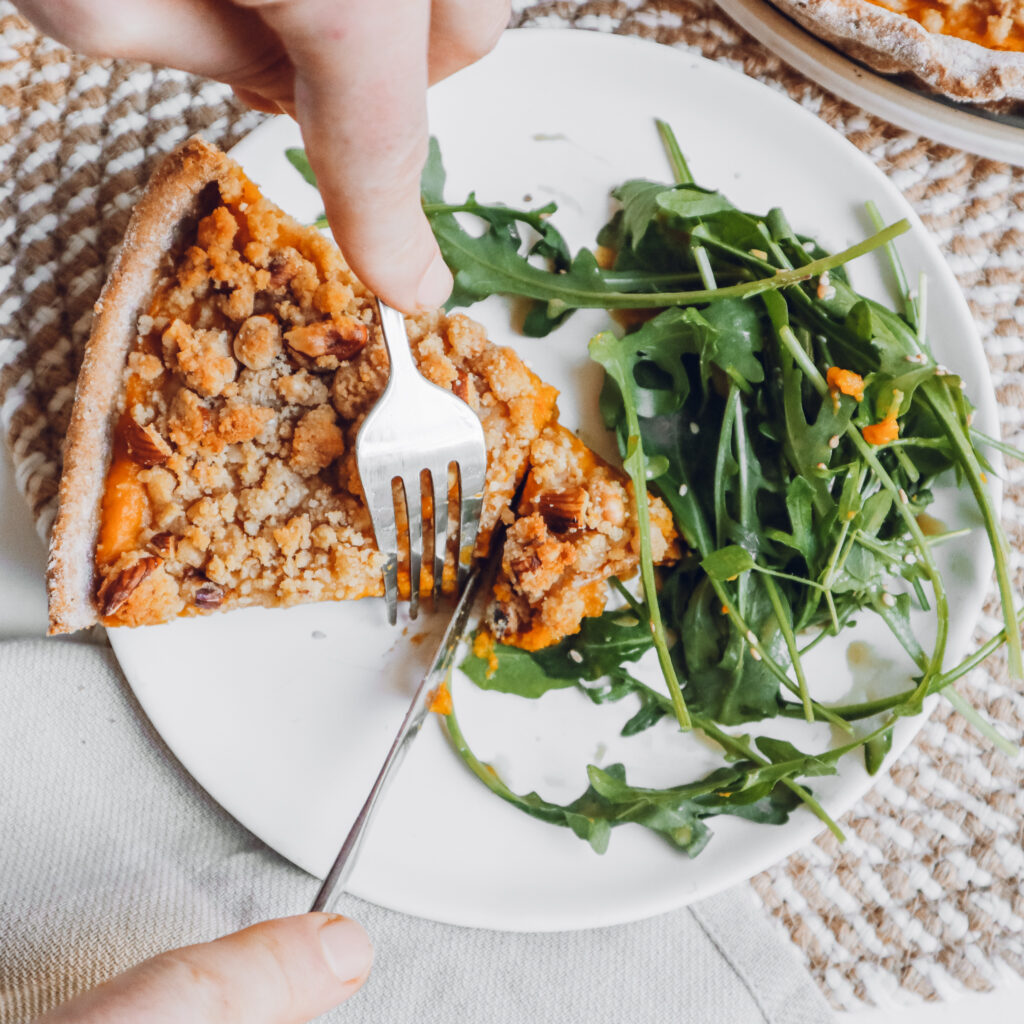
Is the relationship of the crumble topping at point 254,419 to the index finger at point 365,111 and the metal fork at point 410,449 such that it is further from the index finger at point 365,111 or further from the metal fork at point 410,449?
the index finger at point 365,111

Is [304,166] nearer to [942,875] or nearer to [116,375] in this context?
[116,375]

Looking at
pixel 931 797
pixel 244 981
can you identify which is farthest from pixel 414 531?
pixel 931 797

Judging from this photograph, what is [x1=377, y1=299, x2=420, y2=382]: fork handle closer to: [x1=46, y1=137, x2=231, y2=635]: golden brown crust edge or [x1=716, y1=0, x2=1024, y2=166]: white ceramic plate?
[x1=46, y1=137, x2=231, y2=635]: golden brown crust edge

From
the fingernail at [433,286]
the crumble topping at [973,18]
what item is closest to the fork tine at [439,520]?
the fingernail at [433,286]

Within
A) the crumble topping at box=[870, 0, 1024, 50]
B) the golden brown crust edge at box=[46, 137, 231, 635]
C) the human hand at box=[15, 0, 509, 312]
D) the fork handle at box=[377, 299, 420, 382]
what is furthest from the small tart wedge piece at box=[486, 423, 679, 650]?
the crumble topping at box=[870, 0, 1024, 50]

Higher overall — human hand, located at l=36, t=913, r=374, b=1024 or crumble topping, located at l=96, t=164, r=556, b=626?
crumble topping, located at l=96, t=164, r=556, b=626

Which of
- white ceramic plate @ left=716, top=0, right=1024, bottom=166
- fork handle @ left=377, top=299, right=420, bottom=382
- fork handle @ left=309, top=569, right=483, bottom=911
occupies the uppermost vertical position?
white ceramic plate @ left=716, top=0, right=1024, bottom=166

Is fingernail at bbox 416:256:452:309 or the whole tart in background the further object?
the whole tart in background

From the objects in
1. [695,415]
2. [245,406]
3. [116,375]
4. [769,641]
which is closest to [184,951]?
[245,406]
